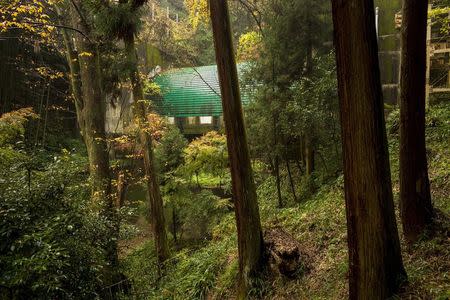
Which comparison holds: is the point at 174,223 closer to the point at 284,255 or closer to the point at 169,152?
the point at 169,152

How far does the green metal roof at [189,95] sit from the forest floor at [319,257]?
23.1 ft

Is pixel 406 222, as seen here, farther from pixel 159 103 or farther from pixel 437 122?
pixel 159 103

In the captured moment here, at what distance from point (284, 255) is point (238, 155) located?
5.80ft

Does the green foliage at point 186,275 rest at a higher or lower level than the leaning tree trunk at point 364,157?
lower

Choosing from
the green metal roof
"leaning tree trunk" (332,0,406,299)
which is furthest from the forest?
the green metal roof

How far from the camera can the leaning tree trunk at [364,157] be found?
3.12 metres

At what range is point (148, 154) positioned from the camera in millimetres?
8750

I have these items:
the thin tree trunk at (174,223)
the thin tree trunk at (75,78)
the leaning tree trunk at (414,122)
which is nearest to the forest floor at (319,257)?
the leaning tree trunk at (414,122)

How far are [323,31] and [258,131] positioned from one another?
121 inches

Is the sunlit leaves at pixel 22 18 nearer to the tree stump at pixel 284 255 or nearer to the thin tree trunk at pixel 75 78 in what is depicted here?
the thin tree trunk at pixel 75 78

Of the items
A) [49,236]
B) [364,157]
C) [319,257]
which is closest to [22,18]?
[49,236]

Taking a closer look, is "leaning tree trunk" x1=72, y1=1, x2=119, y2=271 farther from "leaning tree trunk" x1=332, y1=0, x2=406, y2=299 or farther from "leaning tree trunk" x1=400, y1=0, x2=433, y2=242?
"leaning tree trunk" x1=400, y1=0, x2=433, y2=242

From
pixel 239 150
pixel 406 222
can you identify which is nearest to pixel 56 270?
pixel 239 150

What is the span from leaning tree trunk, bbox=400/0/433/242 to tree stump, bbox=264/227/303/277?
1.84 meters
